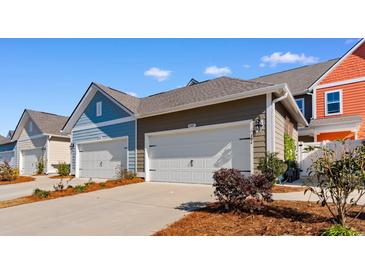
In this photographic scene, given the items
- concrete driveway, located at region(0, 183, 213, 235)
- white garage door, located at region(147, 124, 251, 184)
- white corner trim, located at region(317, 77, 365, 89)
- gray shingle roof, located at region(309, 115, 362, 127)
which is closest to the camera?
concrete driveway, located at region(0, 183, 213, 235)

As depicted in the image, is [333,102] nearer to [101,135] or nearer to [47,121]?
[101,135]

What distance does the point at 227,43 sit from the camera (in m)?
7.60

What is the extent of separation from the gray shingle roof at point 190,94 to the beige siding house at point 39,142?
818cm

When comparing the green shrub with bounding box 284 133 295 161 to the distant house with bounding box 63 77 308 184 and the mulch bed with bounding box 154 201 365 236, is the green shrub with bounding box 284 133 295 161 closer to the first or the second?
the distant house with bounding box 63 77 308 184

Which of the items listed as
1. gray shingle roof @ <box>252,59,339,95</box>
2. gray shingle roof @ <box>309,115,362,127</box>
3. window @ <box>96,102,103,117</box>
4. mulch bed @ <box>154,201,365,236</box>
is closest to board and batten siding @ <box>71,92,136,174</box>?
window @ <box>96,102,103,117</box>

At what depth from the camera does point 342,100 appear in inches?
555

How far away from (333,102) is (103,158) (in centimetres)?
1370

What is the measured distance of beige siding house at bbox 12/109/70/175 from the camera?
18.8 metres

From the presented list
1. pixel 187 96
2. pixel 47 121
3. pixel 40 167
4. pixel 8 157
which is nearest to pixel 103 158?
pixel 187 96

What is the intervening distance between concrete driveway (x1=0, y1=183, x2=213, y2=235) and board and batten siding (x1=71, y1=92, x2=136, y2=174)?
427 cm
